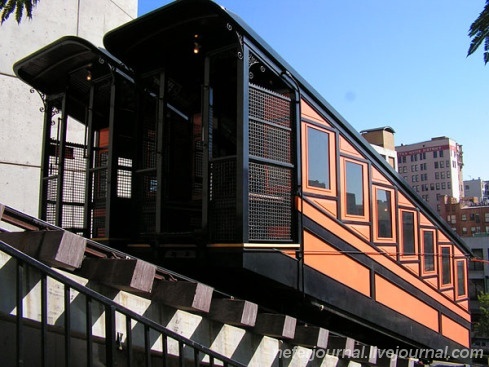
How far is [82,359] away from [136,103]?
10.2 feet

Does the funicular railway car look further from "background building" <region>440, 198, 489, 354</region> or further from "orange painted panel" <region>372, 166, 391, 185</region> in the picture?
"background building" <region>440, 198, 489, 354</region>

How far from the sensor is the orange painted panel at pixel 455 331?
298 inches

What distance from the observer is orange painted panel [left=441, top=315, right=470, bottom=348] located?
7.56 m

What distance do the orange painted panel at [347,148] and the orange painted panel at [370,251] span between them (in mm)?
961

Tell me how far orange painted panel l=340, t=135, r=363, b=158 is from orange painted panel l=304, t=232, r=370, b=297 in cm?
129

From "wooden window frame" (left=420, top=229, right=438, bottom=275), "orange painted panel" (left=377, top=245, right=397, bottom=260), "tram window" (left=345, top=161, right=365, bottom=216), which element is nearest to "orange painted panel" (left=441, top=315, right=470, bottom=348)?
"wooden window frame" (left=420, top=229, right=438, bottom=275)

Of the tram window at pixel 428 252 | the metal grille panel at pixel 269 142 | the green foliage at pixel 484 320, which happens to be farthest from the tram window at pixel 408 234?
the green foliage at pixel 484 320

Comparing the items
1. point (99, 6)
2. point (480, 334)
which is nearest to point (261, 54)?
point (99, 6)

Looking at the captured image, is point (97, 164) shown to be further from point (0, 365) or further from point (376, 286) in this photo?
point (376, 286)

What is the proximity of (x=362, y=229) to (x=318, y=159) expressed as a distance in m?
1.15

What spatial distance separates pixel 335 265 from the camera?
5.53 meters

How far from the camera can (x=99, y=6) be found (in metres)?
11.4

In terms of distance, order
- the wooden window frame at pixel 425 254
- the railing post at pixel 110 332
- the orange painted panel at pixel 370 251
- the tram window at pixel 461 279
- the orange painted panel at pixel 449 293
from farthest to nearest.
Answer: the tram window at pixel 461 279, the orange painted panel at pixel 449 293, the wooden window frame at pixel 425 254, the orange painted panel at pixel 370 251, the railing post at pixel 110 332

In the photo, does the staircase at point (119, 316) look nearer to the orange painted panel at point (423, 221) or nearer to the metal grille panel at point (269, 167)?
the metal grille panel at point (269, 167)
